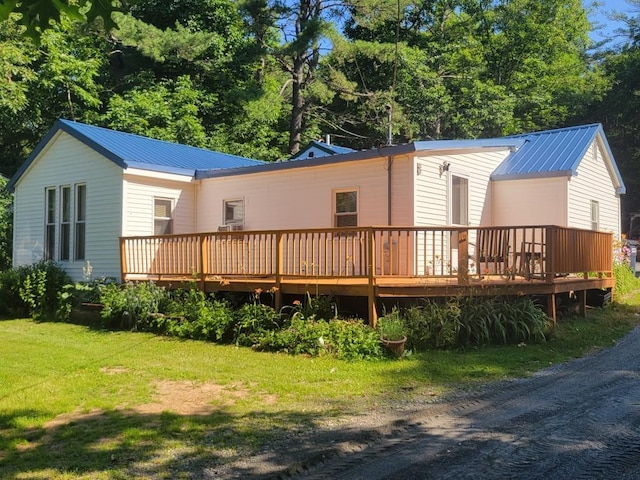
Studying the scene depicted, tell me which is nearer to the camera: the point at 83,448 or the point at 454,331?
the point at 83,448

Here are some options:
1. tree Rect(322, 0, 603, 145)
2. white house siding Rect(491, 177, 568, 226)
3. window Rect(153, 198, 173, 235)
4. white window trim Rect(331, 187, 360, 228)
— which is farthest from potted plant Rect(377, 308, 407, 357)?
tree Rect(322, 0, 603, 145)

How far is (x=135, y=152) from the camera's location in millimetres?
13469

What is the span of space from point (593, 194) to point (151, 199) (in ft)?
37.0

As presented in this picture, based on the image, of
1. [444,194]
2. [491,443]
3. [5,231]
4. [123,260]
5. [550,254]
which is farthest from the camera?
[5,231]

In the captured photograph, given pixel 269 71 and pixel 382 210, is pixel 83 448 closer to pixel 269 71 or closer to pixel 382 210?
pixel 382 210

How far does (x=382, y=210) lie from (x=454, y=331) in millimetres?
3548

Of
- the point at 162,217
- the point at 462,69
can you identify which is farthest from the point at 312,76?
the point at 162,217

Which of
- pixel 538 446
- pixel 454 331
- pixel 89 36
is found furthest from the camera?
pixel 89 36

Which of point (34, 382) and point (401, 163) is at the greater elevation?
point (401, 163)

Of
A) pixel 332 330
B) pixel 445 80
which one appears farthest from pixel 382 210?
pixel 445 80

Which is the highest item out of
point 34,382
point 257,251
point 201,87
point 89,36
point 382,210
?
point 89,36

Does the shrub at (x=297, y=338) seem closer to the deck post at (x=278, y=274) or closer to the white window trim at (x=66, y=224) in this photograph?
the deck post at (x=278, y=274)

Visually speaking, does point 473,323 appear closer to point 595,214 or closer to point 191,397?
point 191,397

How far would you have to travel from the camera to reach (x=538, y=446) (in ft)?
14.8
